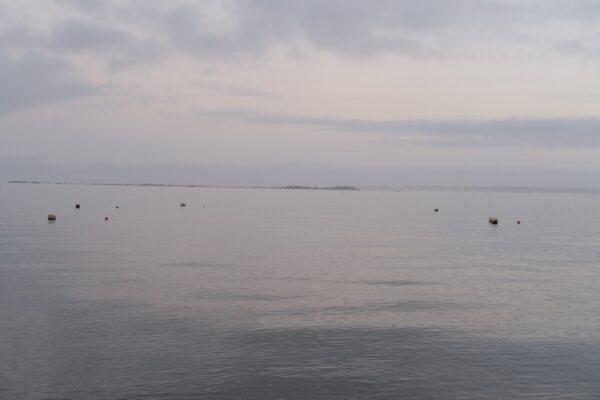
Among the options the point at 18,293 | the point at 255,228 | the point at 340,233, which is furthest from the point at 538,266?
the point at 255,228

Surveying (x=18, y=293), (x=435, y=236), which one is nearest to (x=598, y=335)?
(x=18, y=293)

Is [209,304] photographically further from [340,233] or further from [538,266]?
[340,233]

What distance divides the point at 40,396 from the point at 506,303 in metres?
29.3

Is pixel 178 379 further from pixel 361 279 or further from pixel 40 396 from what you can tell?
pixel 361 279

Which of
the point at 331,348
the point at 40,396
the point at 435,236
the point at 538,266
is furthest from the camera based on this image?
the point at 435,236

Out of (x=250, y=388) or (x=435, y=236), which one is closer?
(x=250, y=388)

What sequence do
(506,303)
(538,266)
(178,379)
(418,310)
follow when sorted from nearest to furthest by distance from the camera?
(178,379) < (418,310) < (506,303) < (538,266)

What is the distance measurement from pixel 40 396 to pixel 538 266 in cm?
4972

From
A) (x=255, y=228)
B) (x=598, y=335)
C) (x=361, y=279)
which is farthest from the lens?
(x=255, y=228)

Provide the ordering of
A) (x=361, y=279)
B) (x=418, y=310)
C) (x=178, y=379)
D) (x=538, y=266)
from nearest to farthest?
(x=178, y=379), (x=418, y=310), (x=361, y=279), (x=538, y=266)

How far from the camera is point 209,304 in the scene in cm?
3731

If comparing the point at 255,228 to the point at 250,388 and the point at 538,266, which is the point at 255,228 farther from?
the point at 250,388

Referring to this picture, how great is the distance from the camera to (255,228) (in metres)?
103

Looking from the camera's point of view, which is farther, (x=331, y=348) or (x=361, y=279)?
(x=361, y=279)
